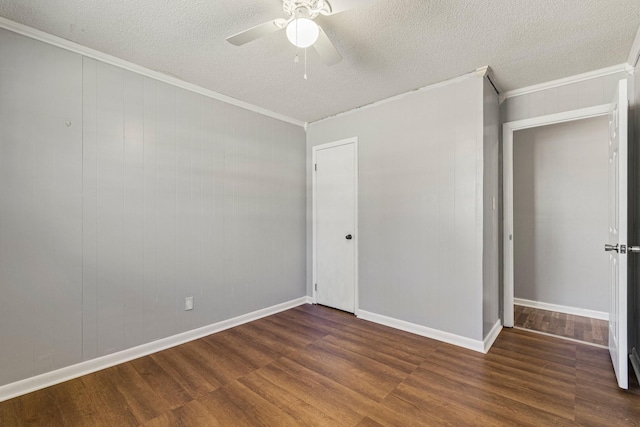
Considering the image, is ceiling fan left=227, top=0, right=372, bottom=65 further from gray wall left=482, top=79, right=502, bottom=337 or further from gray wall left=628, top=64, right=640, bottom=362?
gray wall left=628, top=64, right=640, bottom=362

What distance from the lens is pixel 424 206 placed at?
2.95 m

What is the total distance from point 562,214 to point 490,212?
1.68m

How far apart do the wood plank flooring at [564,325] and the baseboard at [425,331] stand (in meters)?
0.96

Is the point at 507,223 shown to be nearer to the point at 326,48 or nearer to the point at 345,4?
the point at 326,48

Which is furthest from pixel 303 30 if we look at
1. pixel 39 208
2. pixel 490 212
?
pixel 490 212

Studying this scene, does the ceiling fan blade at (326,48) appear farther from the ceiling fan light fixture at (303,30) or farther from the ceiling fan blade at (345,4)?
the ceiling fan blade at (345,4)

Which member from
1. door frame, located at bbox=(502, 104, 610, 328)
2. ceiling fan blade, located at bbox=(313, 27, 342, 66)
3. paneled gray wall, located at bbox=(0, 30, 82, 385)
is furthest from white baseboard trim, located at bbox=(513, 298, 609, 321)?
paneled gray wall, located at bbox=(0, 30, 82, 385)

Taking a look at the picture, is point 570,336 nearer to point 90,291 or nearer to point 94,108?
point 90,291

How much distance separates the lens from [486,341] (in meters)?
2.63

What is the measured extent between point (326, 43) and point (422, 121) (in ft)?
5.19

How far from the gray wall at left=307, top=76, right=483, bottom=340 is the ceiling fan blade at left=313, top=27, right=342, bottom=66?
1440 millimetres

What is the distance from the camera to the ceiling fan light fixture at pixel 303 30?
1.64 meters

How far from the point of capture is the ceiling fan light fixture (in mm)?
1645

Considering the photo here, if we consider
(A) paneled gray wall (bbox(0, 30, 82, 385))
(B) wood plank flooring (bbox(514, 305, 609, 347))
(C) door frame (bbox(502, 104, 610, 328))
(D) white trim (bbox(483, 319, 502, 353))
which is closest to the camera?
(A) paneled gray wall (bbox(0, 30, 82, 385))
